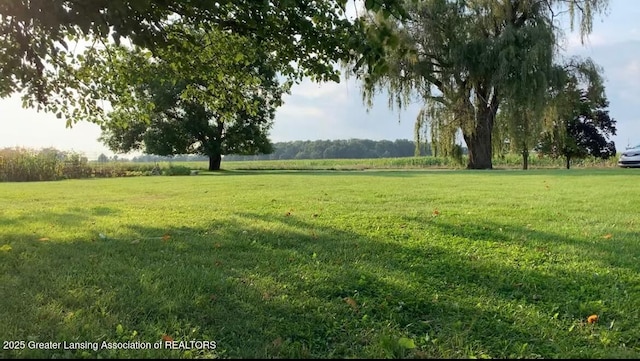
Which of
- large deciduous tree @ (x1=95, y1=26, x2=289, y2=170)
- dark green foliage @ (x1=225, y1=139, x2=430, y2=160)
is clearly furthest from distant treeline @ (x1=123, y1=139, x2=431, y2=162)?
large deciduous tree @ (x1=95, y1=26, x2=289, y2=170)

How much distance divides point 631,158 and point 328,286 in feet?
82.3

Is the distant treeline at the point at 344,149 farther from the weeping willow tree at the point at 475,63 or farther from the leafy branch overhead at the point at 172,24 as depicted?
the leafy branch overhead at the point at 172,24

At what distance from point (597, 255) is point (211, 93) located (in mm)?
6939

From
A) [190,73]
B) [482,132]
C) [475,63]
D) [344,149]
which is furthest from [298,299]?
[344,149]

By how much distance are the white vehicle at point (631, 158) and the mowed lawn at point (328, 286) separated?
2053 cm

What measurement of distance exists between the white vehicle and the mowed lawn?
20529 mm

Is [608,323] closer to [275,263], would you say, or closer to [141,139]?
[275,263]

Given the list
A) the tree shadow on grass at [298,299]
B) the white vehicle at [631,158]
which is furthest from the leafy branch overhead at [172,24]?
the white vehicle at [631,158]

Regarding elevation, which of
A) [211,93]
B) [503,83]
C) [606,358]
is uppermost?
[503,83]

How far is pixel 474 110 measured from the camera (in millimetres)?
22453

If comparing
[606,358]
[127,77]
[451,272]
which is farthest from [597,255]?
[127,77]

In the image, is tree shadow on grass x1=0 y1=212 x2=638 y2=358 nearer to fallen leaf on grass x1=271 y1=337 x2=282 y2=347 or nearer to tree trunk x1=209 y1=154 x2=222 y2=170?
fallen leaf on grass x1=271 y1=337 x2=282 y2=347

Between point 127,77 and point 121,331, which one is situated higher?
point 127,77

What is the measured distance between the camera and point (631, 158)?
22516 millimetres
